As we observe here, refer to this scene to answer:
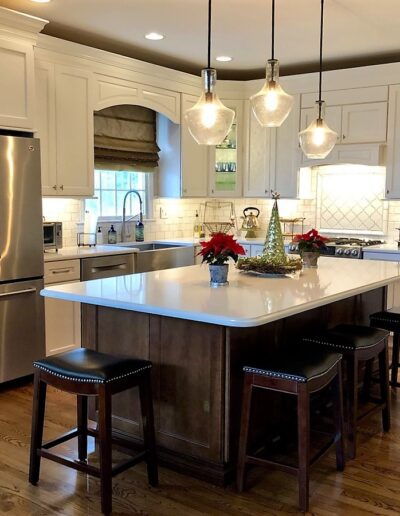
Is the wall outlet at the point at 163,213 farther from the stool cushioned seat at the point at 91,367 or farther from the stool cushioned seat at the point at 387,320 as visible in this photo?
the stool cushioned seat at the point at 91,367

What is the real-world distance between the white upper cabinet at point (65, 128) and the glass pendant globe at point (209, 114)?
1815 mm

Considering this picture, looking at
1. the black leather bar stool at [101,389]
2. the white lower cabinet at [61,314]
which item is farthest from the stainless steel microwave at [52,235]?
the black leather bar stool at [101,389]

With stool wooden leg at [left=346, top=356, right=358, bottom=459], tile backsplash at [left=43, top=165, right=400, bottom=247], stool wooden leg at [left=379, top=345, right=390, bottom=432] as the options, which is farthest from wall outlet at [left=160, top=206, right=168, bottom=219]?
stool wooden leg at [left=346, top=356, right=358, bottom=459]

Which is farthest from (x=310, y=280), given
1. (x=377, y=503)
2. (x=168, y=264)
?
(x=168, y=264)

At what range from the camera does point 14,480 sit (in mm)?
2820

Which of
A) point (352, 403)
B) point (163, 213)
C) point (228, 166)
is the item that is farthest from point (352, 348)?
point (228, 166)

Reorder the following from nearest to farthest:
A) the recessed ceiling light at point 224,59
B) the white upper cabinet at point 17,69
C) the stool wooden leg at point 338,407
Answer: the stool wooden leg at point 338,407 → the white upper cabinet at point 17,69 → the recessed ceiling light at point 224,59

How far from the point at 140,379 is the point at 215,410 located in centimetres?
39

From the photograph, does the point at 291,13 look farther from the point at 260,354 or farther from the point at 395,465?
the point at 395,465

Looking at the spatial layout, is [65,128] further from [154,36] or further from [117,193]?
[117,193]

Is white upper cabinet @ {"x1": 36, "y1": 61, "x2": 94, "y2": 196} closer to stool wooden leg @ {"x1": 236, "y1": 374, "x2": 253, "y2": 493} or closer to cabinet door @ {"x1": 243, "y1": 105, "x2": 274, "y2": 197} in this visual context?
cabinet door @ {"x1": 243, "y1": 105, "x2": 274, "y2": 197}

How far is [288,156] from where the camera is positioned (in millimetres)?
6047

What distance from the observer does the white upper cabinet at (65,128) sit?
4.55m

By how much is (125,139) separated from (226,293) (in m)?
3.10
